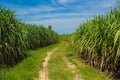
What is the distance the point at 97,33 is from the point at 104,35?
794 millimetres

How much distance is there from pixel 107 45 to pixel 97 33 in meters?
1.45

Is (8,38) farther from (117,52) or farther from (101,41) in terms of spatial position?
(117,52)

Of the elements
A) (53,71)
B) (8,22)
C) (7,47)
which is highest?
(8,22)

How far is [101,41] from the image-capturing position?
559 inches

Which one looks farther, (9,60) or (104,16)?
(9,60)

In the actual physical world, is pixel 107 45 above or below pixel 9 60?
above

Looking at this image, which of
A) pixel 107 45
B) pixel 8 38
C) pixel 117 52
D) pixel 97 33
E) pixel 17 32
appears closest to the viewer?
pixel 117 52

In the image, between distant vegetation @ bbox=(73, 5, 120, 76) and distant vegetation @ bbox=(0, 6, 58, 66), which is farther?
distant vegetation @ bbox=(0, 6, 58, 66)

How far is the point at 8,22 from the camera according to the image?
16.2 meters

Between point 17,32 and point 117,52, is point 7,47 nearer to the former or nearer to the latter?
point 17,32

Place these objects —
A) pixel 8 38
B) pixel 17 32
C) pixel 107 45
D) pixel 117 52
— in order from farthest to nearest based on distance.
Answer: pixel 17 32 < pixel 8 38 < pixel 107 45 < pixel 117 52

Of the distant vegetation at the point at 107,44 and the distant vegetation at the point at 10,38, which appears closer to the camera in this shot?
the distant vegetation at the point at 107,44

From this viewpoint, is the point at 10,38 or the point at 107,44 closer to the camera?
the point at 107,44

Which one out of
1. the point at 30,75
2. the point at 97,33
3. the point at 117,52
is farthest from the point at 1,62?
the point at 117,52
